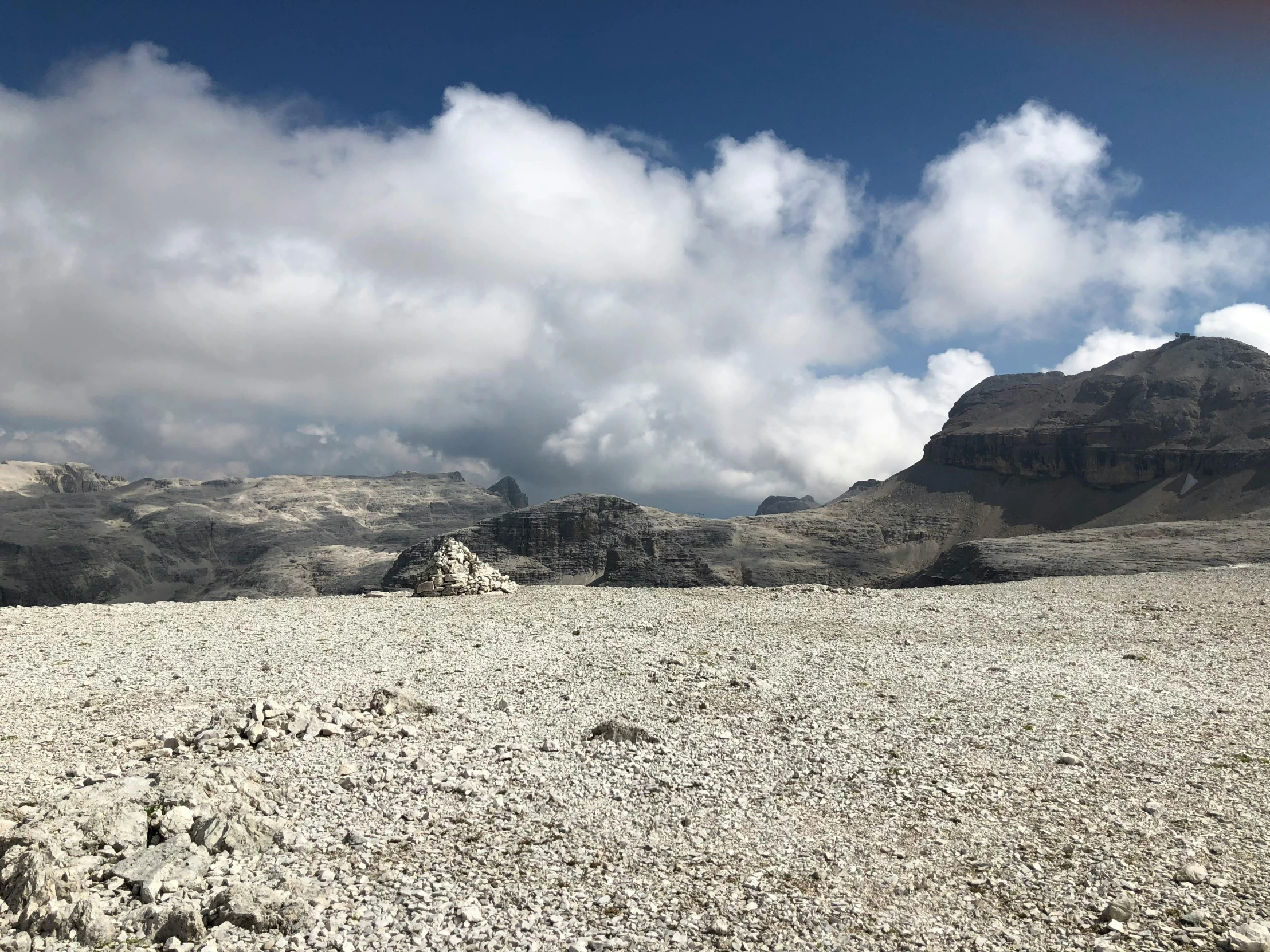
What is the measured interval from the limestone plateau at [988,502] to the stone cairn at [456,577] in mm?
77215

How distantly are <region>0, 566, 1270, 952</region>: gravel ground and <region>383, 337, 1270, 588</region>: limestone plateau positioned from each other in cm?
8751

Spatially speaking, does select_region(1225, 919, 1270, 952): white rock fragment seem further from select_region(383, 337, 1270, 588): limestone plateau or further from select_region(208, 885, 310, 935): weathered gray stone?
select_region(383, 337, 1270, 588): limestone plateau

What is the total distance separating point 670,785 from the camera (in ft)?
31.8

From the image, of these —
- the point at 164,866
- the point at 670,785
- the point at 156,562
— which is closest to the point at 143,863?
the point at 164,866

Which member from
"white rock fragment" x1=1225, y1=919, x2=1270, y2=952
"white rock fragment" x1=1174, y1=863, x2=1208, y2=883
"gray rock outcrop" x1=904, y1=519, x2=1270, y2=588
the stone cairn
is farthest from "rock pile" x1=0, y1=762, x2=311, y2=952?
"gray rock outcrop" x1=904, y1=519, x2=1270, y2=588

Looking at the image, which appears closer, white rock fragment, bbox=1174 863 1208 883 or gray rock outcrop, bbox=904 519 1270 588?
white rock fragment, bbox=1174 863 1208 883

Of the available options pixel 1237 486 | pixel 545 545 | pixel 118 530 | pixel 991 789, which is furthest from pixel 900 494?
pixel 118 530

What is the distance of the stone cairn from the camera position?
29.2 meters

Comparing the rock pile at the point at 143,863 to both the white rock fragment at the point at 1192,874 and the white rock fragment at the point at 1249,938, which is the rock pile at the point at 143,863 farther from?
the white rock fragment at the point at 1192,874

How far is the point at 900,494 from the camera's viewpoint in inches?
6245

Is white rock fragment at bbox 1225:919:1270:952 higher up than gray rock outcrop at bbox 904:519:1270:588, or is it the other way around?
gray rock outcrop at bbox 904:519:1270:588

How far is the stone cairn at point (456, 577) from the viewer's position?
29.2m

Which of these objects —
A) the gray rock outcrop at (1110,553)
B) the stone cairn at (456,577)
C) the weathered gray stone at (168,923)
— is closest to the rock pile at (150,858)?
the weathered gray stone at (168,923)

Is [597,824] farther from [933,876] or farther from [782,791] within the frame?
[933,876]
